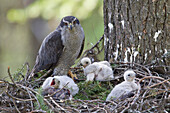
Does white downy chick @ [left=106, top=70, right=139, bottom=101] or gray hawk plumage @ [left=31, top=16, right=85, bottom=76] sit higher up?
gray hawk plumage @ [left=31, top=16, right=85, bottom=76]

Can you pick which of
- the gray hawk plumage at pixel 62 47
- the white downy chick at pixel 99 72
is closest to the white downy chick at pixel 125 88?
the white downy chick at pixel 99 72

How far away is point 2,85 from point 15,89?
0.19 metres

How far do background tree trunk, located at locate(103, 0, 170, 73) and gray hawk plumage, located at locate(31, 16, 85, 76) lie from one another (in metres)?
0.55

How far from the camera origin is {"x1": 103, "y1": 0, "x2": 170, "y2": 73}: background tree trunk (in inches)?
176

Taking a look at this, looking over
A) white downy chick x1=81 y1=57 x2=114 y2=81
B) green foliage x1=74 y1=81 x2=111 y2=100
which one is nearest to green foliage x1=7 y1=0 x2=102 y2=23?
white downy chick x1=81 y1=57 x2=114 y2=81

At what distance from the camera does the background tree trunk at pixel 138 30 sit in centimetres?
446

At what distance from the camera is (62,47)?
17.0 ft

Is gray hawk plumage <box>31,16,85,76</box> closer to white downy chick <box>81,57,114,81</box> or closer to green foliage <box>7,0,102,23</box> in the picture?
white downy chick <box>81,57,114,81</box>

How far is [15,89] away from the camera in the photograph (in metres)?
3.75

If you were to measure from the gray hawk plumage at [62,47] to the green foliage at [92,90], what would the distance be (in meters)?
0.81

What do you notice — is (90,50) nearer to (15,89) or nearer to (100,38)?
(100,38)

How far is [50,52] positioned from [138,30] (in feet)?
5.00

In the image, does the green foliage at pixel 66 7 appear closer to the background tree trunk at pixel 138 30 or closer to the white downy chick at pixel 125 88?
the background tree trunk at pixel 138 30

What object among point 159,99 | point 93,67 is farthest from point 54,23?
point 159,99
